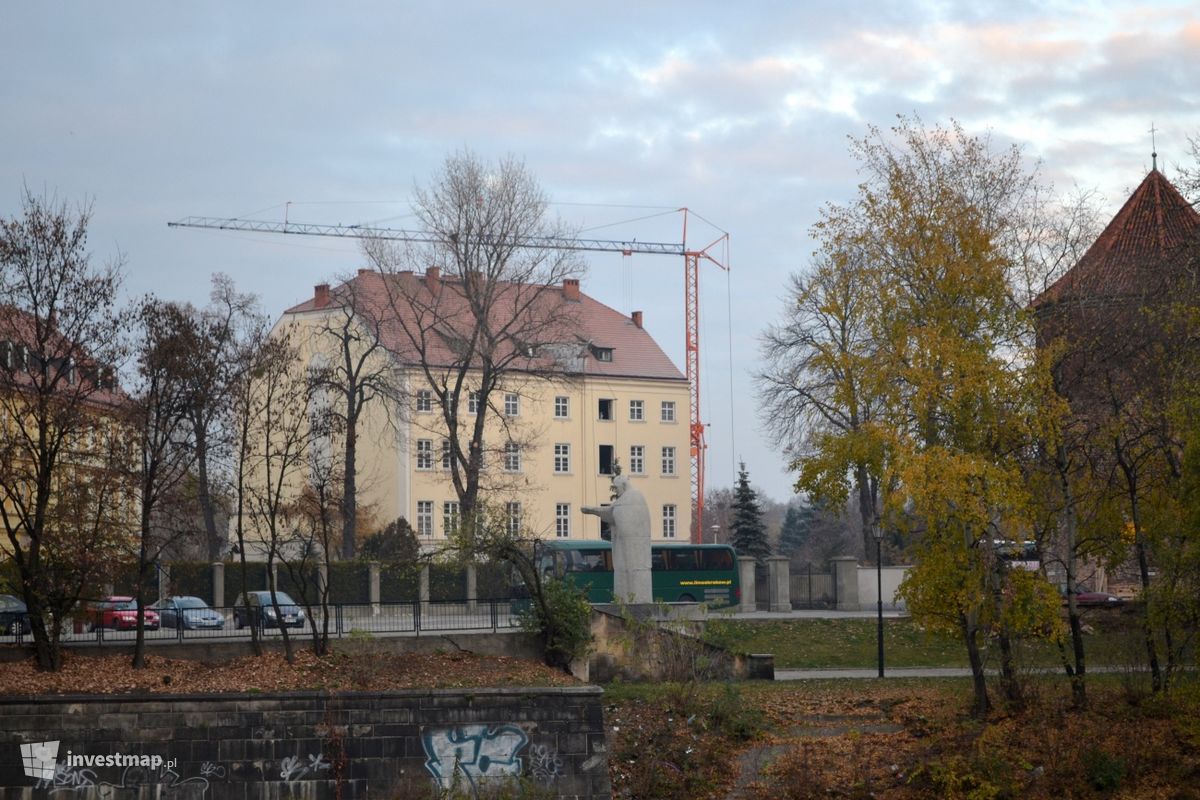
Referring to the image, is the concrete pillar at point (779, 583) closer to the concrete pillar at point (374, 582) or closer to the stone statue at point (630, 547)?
the concrete pillar at point (374, 582)

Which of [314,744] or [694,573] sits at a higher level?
[694,573]

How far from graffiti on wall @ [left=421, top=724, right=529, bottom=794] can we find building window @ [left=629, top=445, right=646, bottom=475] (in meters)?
53.5

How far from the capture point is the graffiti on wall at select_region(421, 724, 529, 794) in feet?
72.1

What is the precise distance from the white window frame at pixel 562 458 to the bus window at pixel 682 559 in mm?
23775

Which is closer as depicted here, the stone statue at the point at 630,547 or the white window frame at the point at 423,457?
the stone statue at the point at 630,547

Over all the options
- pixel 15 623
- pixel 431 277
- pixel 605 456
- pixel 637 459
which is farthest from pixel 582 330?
pixel 15 623

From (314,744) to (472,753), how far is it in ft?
8.20

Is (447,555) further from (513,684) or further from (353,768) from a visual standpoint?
(353,768)

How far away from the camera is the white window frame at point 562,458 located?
73875mm

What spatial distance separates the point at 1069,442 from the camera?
25.0 metres

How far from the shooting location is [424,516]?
69250mm

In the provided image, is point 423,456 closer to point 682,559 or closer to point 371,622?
point 682,559

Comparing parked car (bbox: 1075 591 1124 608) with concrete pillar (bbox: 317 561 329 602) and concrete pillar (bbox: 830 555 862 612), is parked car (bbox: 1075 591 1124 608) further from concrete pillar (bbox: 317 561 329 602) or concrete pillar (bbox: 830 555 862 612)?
concrete pillar (bbox: 317 561 329 602)

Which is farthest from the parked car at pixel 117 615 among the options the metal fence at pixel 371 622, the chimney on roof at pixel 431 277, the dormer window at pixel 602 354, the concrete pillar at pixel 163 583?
the dormer window at pixel 602 354
